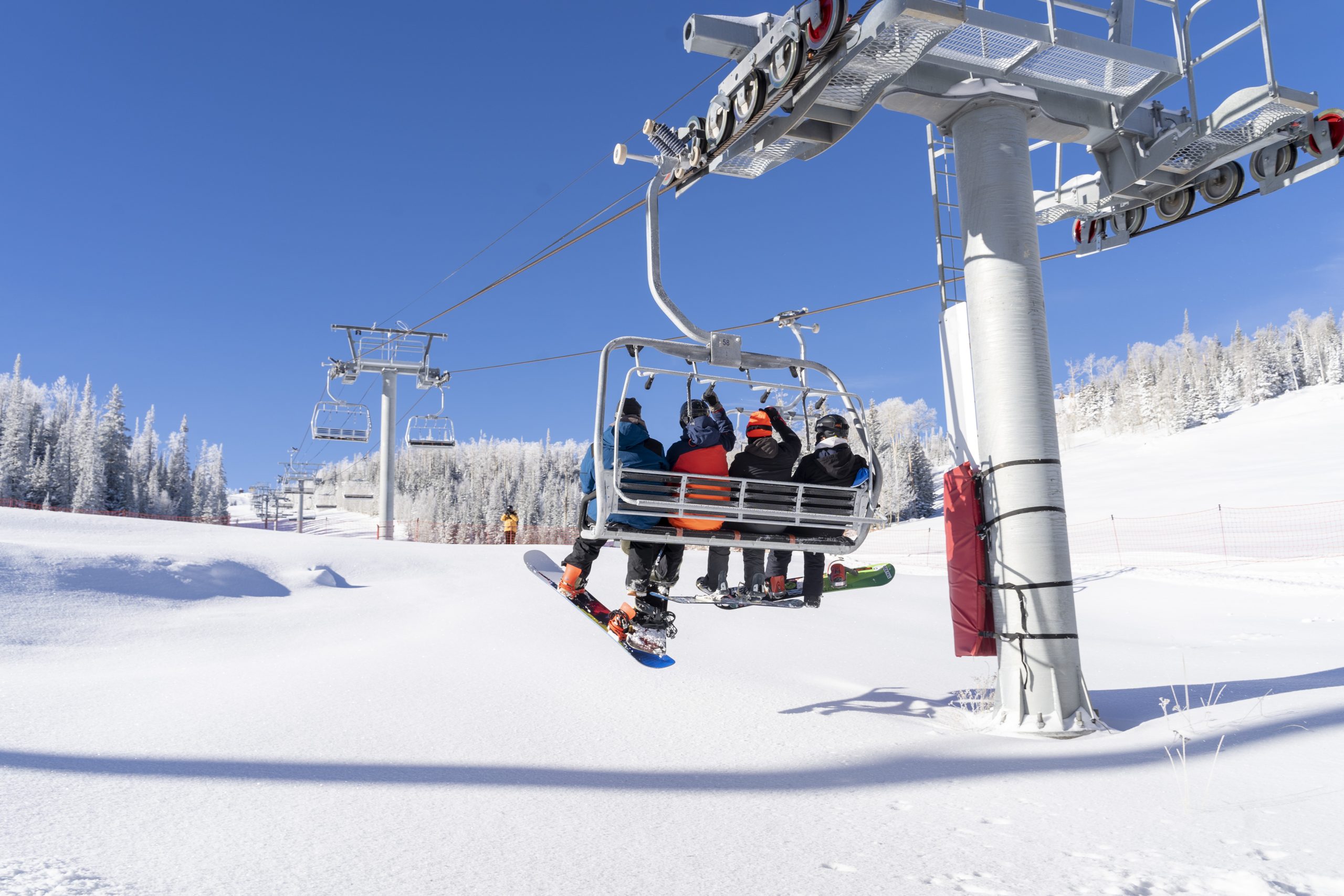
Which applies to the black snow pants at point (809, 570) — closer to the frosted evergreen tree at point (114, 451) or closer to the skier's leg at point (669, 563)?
the skier's leg at point (669, 563)

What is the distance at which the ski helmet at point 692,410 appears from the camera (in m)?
6.68

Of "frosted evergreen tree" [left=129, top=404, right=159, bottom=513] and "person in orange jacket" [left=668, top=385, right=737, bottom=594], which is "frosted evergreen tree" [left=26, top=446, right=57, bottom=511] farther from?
"person in orange jacket" [left=668, top=385, right=737, bottom=594]

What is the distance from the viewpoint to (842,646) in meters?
10.6

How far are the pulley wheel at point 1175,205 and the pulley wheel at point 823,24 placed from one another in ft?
17.8

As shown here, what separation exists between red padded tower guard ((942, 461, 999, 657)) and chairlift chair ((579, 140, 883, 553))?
946 mm

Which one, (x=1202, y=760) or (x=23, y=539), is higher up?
(x=23, y=539)

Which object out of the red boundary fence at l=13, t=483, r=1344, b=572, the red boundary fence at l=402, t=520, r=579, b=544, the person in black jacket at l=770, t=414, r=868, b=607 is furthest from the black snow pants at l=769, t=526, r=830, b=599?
the red boundary fence at l=13, t=483, r=1344, b=572

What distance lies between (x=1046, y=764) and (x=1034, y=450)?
104 inches

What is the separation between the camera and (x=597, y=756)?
5.69m

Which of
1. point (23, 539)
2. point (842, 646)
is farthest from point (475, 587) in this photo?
point (23, 539)

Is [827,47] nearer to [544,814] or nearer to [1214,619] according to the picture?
[544,814]

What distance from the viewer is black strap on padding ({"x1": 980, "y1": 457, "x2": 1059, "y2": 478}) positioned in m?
6.99

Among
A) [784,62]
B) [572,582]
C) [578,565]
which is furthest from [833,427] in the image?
[784,62]

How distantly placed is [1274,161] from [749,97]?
5615 millimetres
